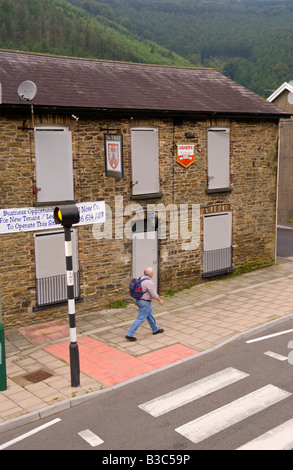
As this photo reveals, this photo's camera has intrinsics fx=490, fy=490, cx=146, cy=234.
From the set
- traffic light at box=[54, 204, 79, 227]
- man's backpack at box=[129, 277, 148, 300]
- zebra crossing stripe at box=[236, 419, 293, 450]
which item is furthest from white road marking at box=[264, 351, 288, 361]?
traffic light at box=[54, 204, 79, 227]

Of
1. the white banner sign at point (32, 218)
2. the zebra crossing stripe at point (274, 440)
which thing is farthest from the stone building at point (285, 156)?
the zebra crossing stripe at point (274, 440)

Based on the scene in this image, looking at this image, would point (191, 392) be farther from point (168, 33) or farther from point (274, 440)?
point (168, 33)

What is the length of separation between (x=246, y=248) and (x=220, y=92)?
579cm

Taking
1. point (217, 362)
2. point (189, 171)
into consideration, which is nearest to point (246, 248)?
point (189, 171)

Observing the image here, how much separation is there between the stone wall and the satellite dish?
2.42 ft

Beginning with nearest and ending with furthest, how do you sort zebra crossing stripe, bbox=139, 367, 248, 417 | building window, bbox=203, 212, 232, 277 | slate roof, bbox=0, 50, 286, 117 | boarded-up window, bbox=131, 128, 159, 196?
zebra crossing stripe, bbox=139, 367, 248, 417
slate roof, bbox=0, 50, 286, 117
boarded-up window, bbox=131, 128, 159, 196
building window, bbox=203, 212, 232, 277

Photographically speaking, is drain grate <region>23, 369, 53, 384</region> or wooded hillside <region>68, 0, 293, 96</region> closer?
drain grate <region>23, 369, 53, 384</region>

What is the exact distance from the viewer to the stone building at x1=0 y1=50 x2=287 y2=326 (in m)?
12.8

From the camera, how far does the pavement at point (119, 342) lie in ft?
30.4

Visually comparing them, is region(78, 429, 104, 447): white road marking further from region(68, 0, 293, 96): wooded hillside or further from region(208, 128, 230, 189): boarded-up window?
region(68, 0, 293, 96): wooded hillside

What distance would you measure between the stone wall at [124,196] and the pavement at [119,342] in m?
0.68

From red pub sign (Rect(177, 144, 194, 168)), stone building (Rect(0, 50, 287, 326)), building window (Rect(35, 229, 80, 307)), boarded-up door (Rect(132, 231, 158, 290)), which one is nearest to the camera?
stone building (Rect(0, 50, 287, 326))

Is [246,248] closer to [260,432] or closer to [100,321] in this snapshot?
[100,321]

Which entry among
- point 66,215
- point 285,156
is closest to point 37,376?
point 66,215
